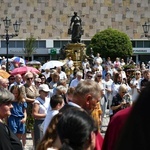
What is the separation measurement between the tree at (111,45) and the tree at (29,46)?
7.75 metres

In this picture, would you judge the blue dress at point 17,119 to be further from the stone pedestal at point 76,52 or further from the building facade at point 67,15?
the building facade at point 67,15

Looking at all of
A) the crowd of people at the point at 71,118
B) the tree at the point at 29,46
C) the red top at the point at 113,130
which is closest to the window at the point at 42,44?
the tree at the point at 29,46

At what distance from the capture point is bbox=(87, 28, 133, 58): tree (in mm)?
48312

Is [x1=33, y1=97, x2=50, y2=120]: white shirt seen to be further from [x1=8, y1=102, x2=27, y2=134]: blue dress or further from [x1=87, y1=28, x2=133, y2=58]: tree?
[x1=87, y1=28, x2=133, y2=58]: tree

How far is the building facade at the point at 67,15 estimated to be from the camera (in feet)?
Answer: 188

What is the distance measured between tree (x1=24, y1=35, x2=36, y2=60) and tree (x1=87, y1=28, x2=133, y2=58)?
7751 millimetres

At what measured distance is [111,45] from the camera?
159ft

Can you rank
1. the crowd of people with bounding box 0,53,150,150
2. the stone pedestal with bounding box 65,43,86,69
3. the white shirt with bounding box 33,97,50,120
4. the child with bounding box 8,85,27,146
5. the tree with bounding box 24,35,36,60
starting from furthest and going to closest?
the tree with bounding box 24,35,36,60 < the stone pedestal with bounding box 65,43,86,69 < the child with bounding box 8,85,27,146 < the white shirt with bounding box 33,97,50,120 < the crowd of people with bounding box 0,53,150,150

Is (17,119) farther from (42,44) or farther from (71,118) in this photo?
(42,44)

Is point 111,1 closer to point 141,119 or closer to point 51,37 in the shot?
point 51,37

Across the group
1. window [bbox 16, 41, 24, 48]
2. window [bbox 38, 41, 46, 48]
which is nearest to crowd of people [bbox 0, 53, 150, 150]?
window [bbox 38, 41, 46, 48]

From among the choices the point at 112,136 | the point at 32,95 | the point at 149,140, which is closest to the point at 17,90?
the point at 32,95

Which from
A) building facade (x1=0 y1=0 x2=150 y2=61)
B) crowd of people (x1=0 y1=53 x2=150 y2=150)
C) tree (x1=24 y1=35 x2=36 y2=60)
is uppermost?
building facade (x1=0 y1=0 x2=150 y2=61)

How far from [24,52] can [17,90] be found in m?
48.6
